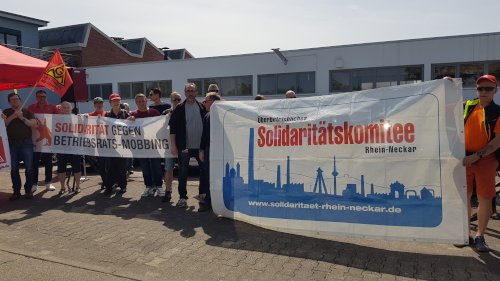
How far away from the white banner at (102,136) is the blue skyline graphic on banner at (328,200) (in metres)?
2.29

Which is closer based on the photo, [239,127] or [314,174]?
[314,174]

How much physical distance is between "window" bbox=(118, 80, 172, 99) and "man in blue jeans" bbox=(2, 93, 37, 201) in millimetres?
18120

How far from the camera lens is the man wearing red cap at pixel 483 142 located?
418cm

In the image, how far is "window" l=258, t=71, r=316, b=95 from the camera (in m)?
20.9

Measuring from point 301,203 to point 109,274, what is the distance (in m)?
2.24

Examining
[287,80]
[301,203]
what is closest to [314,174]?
[301,203]

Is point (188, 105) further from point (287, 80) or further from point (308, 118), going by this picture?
point (287, 80)

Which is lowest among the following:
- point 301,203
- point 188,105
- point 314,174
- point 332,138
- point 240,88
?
point 301,203

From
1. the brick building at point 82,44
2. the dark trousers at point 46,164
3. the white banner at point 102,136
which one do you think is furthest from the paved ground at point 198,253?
the brick building at point 82,44

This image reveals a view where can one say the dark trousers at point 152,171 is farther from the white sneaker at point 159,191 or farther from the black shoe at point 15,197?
the black shoe at point 15,197

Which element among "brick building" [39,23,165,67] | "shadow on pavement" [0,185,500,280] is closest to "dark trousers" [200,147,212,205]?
"shadow on pavement" [0,185,500,280]

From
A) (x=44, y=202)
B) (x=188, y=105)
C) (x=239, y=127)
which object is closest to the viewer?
(x=239, y=127)

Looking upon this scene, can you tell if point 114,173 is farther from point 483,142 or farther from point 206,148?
point 483,142

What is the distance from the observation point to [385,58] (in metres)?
18.7
